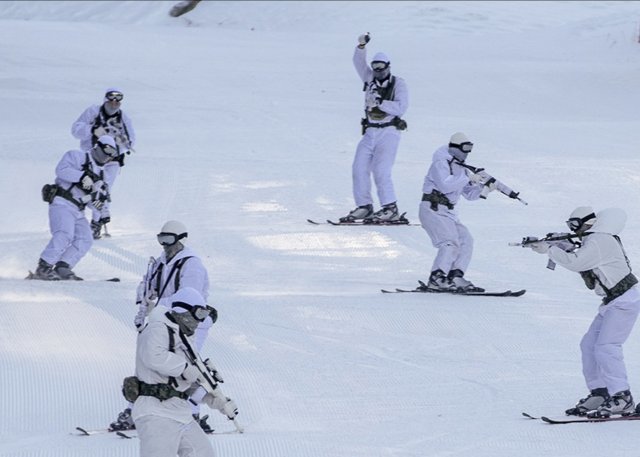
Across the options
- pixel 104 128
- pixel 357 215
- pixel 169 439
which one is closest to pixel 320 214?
pixel 357 215

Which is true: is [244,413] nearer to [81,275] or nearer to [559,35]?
[81,275]

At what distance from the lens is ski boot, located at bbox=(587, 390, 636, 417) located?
37.8ft

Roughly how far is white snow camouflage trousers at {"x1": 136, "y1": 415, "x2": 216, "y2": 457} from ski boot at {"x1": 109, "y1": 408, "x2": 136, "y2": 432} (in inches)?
63.4

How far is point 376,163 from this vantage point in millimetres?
18344

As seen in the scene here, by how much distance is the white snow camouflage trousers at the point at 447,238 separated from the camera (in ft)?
49.6

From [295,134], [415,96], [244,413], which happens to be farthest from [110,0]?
Result: [244,413]

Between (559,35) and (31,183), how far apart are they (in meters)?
16.2

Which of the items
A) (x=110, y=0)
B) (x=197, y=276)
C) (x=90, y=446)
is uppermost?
(x=197, y=276)

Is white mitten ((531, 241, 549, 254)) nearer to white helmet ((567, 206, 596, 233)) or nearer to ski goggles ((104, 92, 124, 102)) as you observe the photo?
white helmet ((567, 206, 596, 233))

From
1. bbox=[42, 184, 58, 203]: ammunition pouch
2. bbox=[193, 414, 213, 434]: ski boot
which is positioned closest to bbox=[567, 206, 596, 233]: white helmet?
bbox=[193, 414, 213, 434]: ski boot

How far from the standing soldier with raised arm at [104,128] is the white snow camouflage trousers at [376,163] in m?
2.64

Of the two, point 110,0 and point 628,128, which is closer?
point 628,128

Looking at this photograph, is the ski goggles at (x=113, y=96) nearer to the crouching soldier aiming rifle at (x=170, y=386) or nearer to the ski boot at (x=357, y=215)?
the ski boot at (x=357, y=215)

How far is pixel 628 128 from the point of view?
25.6 metres
